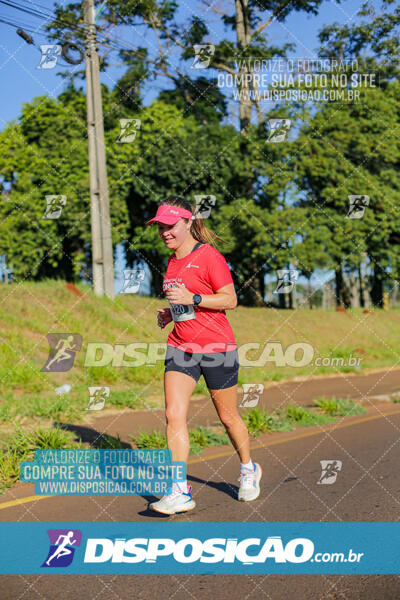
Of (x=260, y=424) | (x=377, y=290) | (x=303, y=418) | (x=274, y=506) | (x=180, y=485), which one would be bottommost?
(x=377, y=290)

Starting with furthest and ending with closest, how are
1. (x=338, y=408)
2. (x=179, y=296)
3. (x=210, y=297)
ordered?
(x=338, y=408), (x=210, y=297), (x=179, y=296)

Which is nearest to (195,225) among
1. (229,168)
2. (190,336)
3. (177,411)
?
(190,336)

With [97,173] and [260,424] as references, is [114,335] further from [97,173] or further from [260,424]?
[260,424]

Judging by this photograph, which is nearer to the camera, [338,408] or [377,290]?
[338,408]

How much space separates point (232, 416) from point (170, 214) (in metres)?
1.66

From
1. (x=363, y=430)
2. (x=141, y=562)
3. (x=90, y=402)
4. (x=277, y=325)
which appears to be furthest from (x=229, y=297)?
(x=277, y=325)

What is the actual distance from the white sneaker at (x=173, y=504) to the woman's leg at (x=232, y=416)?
59 centimetres

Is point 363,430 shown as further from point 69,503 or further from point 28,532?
point 28,532

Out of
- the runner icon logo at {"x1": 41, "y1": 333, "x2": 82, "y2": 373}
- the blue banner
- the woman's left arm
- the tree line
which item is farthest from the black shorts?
the tree line

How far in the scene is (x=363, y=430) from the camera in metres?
8.99

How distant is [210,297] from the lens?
5.12 meters

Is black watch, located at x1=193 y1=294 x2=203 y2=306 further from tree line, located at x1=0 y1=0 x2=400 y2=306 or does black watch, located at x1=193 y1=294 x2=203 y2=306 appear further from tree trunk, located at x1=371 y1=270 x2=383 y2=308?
tree trunk, located at x1=371 y1=270 x2=383 y2=308

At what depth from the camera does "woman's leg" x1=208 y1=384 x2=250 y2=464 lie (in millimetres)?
5402

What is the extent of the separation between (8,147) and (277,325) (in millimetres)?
14588
